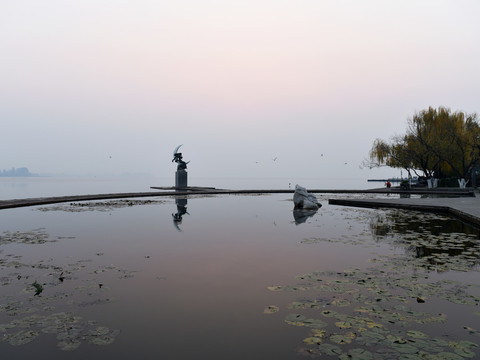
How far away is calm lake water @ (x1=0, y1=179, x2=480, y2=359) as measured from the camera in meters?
4.02

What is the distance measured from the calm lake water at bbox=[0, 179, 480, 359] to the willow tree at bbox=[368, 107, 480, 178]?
111 ft

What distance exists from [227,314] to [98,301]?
2037 mm

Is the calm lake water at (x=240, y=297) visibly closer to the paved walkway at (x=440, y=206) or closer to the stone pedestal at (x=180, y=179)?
the paved walkway at (x=440, y=206)

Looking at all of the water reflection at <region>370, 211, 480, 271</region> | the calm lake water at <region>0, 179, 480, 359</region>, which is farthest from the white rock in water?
the calm lake water at <region>0, 179, 480, 359</region>

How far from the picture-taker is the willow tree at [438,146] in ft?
132

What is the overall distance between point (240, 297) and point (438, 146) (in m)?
42.1

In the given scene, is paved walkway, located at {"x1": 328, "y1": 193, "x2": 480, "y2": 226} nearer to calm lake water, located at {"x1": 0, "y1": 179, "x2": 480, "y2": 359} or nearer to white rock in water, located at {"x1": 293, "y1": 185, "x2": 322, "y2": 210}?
white rock in water, located at {"x1": 293, "y1": 185, "x2": 322, "y2": 210}

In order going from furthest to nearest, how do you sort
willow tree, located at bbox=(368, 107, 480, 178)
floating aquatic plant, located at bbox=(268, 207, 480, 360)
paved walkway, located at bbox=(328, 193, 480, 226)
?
A: willow tree, located at bbox=(368, 107, 480, 178) < paved walkway, located at bbox=(328, 193, 480, 226) < floating aquatic plant, located at bbox=(268, 207, 480, 360)

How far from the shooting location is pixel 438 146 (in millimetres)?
40594

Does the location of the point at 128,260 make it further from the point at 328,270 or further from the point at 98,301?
the point at 328,270

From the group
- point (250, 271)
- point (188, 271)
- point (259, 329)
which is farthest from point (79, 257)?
point (259, 329)

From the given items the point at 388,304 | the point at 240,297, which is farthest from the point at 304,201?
the point at 388,304

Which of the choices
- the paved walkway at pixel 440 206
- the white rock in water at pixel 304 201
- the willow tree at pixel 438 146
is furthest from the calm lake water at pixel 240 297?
the willow tree at pixel 438 146

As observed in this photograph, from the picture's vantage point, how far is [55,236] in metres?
11.3
